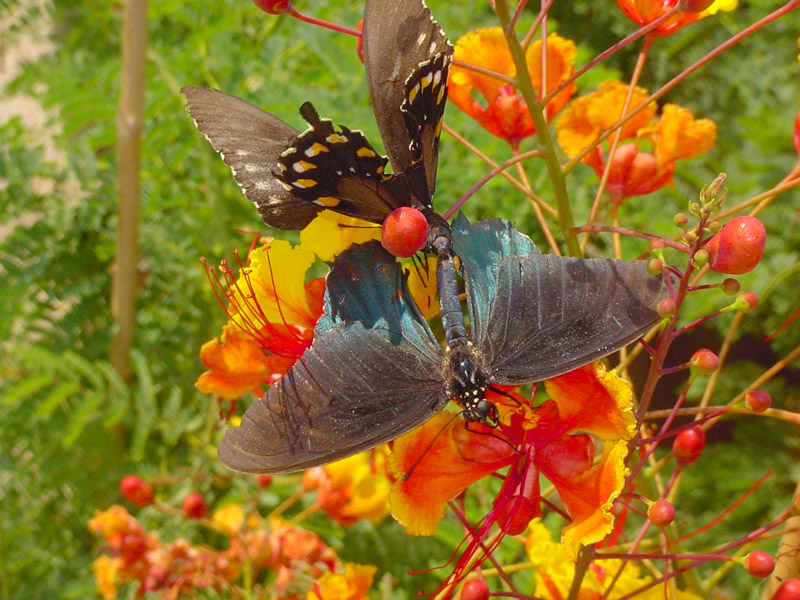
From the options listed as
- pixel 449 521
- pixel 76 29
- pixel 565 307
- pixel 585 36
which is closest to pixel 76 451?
pixel 449 521

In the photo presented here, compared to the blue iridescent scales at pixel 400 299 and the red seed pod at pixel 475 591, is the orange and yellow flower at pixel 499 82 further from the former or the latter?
the red seed pod at pixel 475 591

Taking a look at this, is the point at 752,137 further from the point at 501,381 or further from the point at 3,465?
the point at 3,465

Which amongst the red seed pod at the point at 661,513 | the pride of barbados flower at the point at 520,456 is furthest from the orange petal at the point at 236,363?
the red seed pod at the point at 661,513

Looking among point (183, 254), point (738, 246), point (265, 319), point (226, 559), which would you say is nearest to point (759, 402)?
point (738, 246)

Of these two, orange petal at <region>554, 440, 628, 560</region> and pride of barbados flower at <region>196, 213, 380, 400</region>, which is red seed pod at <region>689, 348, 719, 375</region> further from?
pride of barbados flower at <region>196, 213, 380, 400</region>

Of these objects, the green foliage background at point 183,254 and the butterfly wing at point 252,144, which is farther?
the green foliage background at point 183,254

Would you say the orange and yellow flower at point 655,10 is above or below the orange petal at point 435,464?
above

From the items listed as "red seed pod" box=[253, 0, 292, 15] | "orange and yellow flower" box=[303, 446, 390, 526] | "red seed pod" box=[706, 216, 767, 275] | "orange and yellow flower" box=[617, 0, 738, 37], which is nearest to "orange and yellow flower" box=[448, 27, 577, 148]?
"orange and yellow flower" box=[617, 0, 738, 37]
